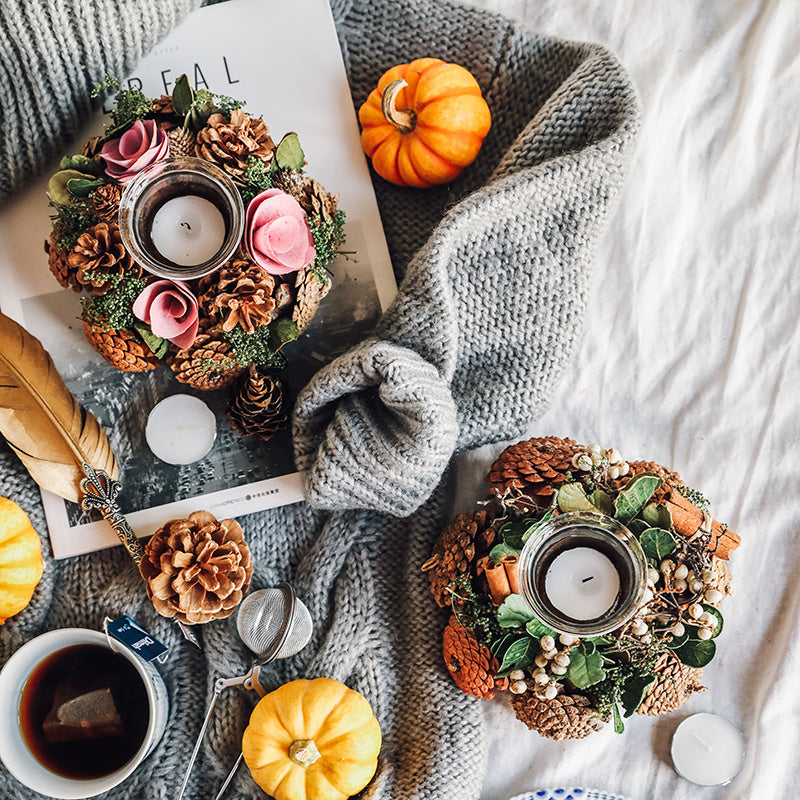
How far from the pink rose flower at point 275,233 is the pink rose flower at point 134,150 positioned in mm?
88

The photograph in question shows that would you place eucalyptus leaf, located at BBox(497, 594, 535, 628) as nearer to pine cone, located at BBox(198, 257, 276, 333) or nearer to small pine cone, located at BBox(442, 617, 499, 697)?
small pine cone, located at BBox(442, 617, 499, 697)

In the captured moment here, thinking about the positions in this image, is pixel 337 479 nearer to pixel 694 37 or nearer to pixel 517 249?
pixel 517 249

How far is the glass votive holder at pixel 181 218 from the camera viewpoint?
2.15ft

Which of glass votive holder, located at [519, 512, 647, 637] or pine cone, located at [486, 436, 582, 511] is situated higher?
pine cone, located at [486, 436, 582, 511]

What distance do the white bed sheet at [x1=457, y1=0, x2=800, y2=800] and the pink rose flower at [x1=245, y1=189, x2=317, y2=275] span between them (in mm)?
296

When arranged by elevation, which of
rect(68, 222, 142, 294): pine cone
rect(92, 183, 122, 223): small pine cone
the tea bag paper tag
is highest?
rect(92, 183, 122, 223): small pine cone

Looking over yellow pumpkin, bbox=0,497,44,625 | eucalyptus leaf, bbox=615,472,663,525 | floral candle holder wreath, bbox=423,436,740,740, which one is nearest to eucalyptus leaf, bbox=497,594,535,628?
floral candle holder wreath, bbox=423,436,740,740

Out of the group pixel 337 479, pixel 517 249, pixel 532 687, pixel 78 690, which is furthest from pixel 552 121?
pixel 78 690

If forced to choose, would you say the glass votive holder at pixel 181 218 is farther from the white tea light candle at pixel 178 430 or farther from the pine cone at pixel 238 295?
the white tea light candle at pixel 178 430

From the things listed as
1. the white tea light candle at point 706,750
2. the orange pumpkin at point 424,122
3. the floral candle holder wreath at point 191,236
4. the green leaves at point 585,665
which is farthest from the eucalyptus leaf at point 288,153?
the white tea light candle at point 706,750

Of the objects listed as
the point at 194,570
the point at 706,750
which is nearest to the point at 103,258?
the point at 194,570

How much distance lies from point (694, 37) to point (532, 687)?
68cm

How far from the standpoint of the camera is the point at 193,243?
689 mm

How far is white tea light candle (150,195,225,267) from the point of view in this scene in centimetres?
69
